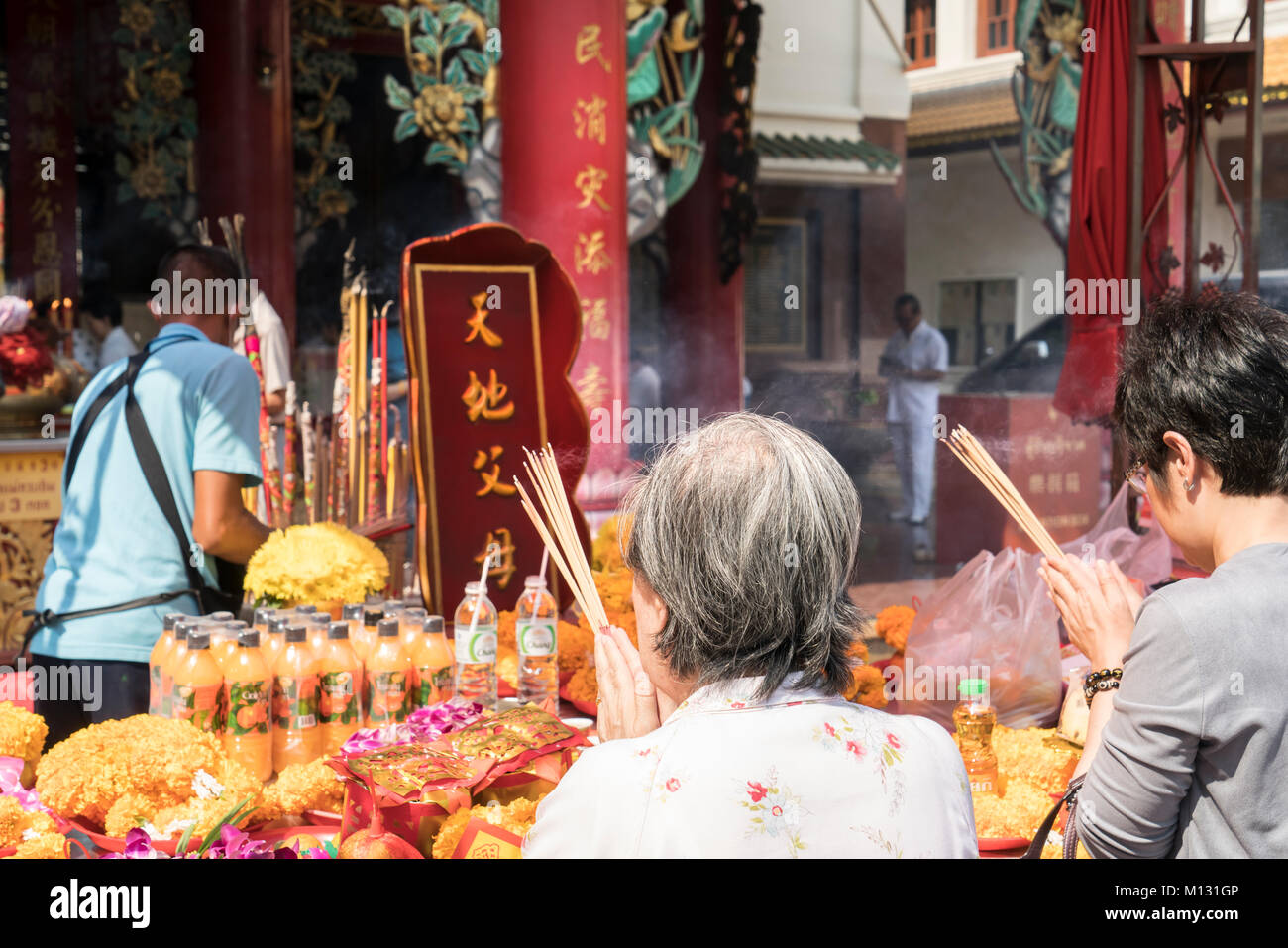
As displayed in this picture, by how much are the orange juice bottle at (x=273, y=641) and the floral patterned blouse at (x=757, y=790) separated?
70 centimetres

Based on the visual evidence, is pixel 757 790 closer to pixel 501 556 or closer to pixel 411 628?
pixel 411 628

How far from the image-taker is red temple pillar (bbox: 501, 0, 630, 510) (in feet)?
13.7

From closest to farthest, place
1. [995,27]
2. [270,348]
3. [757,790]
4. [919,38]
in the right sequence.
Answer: [757,790] < [270,348] < [995,27] < [919,38]

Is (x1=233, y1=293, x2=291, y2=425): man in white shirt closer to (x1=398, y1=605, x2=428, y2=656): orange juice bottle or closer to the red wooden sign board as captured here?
the red wooden sign board

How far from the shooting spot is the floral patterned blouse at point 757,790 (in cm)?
88

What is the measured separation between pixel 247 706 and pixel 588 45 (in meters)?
3.25

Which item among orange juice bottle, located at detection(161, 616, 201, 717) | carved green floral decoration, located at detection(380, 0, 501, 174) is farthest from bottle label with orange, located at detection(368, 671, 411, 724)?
carved green floral decoration, located at detection(380, 0, 501, 174)

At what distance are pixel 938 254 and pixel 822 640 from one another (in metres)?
8.00

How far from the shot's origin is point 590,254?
4.26 metres

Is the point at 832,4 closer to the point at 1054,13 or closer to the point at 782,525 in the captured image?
the point at 1054,13

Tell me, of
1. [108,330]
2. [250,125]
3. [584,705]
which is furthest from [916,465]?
[584,705]

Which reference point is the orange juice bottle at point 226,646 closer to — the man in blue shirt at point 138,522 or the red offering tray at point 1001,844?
the man in blue shirt at point 138,522

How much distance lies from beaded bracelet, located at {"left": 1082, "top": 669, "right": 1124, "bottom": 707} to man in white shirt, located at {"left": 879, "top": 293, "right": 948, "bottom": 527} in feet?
17.3

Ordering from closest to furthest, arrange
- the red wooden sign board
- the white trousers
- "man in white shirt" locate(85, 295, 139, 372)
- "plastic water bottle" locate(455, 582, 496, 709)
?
1. "plastic water bottle" locate(455, 582, 496, 709)
2. the red wooden sign board
3. "man in white shirt" locate(85, 295, 139, 372)
4. the white trousers
